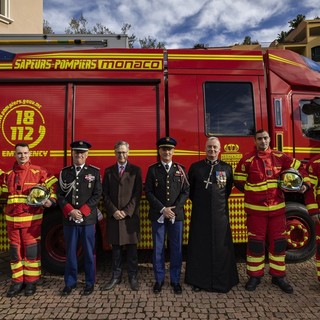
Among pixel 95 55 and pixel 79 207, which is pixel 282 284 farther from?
pixel 95 55

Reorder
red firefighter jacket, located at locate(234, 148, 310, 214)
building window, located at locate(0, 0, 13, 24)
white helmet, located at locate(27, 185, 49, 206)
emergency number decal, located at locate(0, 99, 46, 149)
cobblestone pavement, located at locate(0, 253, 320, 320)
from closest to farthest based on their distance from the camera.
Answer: cobblestone pavement, located at locate(0, 253, 320, 320) → white helmet, located at locate(27, 185, 49, 206) → red firefighter jacket, located at locate(234, 148, 310, 214) → emergency number decal, located at locate(0, 99, 46, 149) → building window, located at locate(0, 0, 13, 24)

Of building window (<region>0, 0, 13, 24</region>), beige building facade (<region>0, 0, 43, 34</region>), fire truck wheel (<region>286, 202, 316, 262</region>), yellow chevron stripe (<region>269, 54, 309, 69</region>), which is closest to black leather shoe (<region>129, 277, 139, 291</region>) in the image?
fire truck wheel (<region>286, 202, 316, 262</region>)

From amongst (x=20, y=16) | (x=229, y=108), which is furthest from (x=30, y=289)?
(x=20, y=16)

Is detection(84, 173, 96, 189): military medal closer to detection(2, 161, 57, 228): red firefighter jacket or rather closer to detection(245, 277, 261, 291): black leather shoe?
detection(2, 161, 57, 228): red firefighter jacket

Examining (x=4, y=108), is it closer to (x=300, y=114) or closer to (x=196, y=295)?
(x=196, y=295)

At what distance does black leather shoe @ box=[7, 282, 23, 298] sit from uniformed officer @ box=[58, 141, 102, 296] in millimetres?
541

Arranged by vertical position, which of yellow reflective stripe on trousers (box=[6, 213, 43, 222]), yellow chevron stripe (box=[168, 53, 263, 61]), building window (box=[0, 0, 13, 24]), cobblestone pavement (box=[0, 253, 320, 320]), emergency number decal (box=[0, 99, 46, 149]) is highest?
building window (box=[0, 0, 13, 24])

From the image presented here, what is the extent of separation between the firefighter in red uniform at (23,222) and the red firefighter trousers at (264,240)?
2535 mm

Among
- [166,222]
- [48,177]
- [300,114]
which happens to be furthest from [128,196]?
[300,114]

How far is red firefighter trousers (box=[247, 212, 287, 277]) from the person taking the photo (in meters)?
3.84

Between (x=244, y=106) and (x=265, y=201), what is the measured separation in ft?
4.84

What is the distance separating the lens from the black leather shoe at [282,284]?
3744 mm

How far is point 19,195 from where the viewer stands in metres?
3.76

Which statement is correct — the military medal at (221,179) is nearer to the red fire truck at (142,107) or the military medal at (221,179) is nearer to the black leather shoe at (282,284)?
the red fire truck at (142,107)
